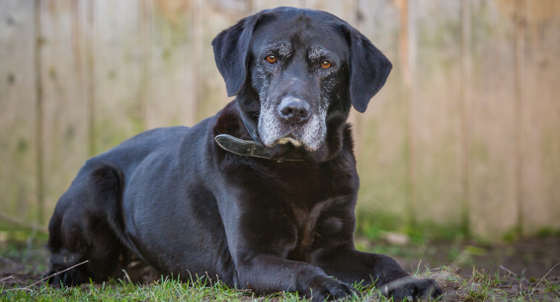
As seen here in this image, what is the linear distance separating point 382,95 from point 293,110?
9.29 ft

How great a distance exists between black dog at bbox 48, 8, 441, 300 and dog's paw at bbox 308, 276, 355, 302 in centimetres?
1

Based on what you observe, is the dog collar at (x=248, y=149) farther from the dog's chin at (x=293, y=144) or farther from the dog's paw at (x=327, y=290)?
the dog's paw at (x=327, y=290)

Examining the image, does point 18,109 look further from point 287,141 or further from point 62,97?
point 287,141

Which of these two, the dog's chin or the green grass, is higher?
the dog's chin

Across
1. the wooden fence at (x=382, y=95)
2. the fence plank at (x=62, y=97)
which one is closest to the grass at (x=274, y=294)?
the fence plank at (x=62, y=97)

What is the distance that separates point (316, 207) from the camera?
9.44 ft

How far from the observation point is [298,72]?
9.47 ft

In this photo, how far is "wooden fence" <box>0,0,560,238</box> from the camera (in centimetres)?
507

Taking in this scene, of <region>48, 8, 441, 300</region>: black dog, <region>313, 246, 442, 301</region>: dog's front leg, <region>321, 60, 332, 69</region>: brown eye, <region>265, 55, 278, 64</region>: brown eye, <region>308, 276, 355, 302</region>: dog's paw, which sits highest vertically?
<region>265, 55, 278, 64</region>: brown eye

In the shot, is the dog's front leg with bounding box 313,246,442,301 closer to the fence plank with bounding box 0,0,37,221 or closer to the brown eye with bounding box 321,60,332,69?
the brown eye with bounding box 321,60,332,69

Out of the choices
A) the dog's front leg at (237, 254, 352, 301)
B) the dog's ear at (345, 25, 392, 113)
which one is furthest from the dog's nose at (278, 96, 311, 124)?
the dog's front leg at (237, 254, 352, 301)

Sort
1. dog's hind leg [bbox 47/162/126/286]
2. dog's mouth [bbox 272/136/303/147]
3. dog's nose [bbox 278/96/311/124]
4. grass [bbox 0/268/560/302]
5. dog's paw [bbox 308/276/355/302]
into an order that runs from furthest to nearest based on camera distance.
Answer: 1. dog's hind leg [bbox 47/162/126/286]
2. dog's mouth [bbox 272/136/303/147]
3. dog's nose [bbox 278/96/311/124]
4. grass [bbox 0/268/560/302]
5. dog's paw [bbox 308/276/355/302]

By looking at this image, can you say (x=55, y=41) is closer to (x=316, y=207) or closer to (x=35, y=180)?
(x=35, y=180)

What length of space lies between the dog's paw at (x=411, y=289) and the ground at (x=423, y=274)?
0.04 m
